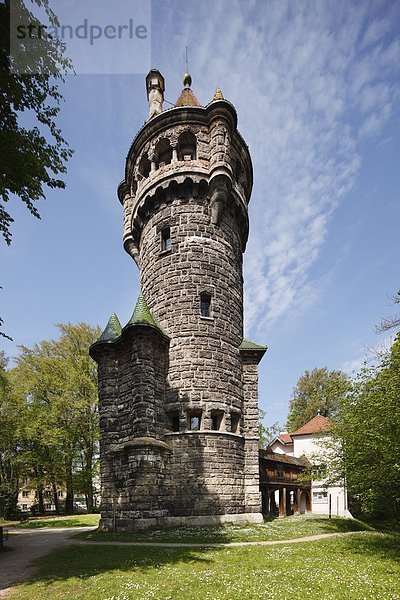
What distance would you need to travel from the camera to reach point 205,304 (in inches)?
707

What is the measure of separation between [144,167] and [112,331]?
8.91m

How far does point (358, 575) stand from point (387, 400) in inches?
183

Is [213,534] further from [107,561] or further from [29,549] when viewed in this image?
[29,549]

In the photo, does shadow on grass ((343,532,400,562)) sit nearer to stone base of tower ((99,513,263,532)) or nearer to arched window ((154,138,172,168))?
stone base of tower ((99,513,263,532))

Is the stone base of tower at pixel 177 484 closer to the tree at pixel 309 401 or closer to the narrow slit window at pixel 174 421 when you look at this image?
the narrow slit window at pixel 174 421

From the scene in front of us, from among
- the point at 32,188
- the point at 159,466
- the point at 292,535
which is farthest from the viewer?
the point at 159,466

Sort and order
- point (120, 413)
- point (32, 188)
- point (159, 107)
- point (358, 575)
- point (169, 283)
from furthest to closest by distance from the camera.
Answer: point (159, 107)
point (169, 283)
point (120, 413)
point (32, 188)
point (358, 575)

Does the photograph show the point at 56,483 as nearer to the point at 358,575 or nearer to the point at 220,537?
the point at 220,537

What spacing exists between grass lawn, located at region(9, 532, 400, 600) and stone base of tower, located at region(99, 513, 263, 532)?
9.42ft

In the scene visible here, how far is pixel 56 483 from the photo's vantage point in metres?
30.4

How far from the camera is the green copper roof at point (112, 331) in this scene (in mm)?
17844

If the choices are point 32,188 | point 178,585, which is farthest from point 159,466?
point 32,188

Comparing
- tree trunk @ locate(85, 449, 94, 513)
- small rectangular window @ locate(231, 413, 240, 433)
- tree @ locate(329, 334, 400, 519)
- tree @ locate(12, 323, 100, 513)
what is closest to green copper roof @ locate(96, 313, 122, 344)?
small rectangular window @ locate(231, 413, 240, 433)

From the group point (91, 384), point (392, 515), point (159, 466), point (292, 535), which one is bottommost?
point (392, 515)
